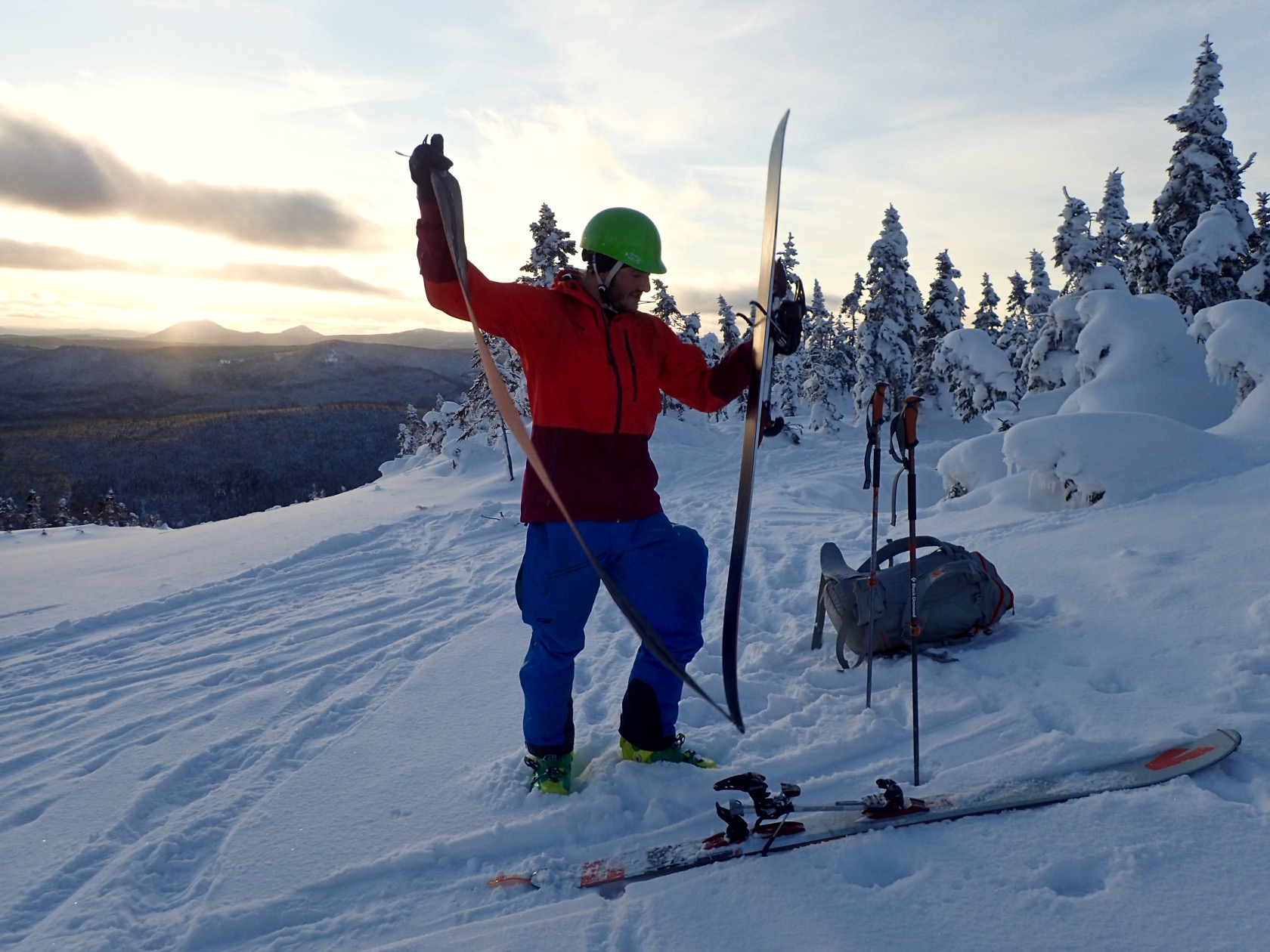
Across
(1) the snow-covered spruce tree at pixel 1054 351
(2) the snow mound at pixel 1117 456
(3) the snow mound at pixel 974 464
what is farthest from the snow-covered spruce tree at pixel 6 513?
(2) the snow mound at pixel 1117 456

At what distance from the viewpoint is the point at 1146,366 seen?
1265 cm

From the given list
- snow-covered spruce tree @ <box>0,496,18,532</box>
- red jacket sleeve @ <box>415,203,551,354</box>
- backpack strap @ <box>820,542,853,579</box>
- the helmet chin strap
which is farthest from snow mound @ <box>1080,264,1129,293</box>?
snow-covered spruce tree @ <box>0,496,18,532</box>

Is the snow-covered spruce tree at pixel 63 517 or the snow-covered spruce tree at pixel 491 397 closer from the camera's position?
the snow-covered spruce tree at pixel 491 397

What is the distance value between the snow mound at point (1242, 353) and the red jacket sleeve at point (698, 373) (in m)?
8.37

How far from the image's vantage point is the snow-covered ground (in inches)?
86.4

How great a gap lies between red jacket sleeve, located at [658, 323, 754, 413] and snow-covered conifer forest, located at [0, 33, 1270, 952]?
169cm

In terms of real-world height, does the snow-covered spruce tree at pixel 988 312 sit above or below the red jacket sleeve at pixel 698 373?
above

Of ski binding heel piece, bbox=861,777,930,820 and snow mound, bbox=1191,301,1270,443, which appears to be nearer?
ski binding heel piece, bbox=861,777,930,820

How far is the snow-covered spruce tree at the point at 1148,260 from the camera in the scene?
2233 cm

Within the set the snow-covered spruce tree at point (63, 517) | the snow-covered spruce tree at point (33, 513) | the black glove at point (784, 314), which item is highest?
the black glove at point (784, 314)

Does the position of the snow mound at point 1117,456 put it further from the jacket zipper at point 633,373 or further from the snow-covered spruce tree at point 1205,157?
the snow-covered spruce tree at point 1205,157

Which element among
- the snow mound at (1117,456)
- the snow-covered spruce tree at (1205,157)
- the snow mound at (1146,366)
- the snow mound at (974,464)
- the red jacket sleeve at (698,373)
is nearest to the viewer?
the red jacket sleeve at (698,373)

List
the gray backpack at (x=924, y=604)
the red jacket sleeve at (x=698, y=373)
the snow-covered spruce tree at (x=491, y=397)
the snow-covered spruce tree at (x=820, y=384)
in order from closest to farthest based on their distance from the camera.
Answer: the red jacket sleeve at (x=698, y=373) → the gray backpack at (x=924, y=604) → the snow-covered spruce tree at (x=491, y=397) → the snow-covered spruce tree at (x=820, y=384)

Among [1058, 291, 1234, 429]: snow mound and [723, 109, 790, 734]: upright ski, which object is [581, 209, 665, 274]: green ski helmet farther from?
[1058, 291, 1234, 429]: snow mound
